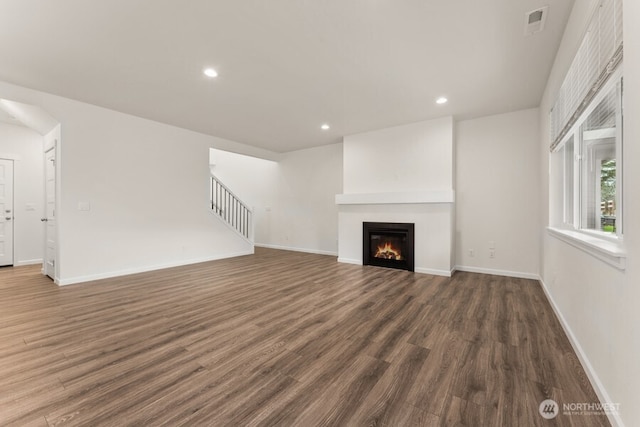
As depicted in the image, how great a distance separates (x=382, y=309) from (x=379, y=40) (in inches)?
109

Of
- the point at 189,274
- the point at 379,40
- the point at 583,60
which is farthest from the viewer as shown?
the point at 189,274

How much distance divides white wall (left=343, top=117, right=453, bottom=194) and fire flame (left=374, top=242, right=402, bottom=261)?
1.11 m

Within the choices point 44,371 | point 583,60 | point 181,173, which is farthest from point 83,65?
point 583,60

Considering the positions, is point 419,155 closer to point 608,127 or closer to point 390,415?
point 608,127

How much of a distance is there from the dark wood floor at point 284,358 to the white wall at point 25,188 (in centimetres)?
252

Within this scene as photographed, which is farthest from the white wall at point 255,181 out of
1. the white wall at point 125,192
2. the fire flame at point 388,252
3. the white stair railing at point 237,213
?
the fire flame at point 388,252

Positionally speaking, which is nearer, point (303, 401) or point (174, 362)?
point (303, 401)

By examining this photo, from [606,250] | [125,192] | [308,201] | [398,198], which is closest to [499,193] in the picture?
[398,198]

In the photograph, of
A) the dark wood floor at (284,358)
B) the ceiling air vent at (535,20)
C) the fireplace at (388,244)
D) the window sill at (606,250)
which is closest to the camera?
the window sill at (606,250)

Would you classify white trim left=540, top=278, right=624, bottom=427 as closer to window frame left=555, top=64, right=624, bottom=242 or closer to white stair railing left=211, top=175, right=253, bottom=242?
window frame left=555, top=64, right=624, bottom=242

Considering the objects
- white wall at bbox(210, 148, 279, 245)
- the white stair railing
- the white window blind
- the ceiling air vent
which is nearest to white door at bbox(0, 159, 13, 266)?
the white stair railing

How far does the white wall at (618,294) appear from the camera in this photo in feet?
3.85

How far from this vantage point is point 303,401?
1.50 metres

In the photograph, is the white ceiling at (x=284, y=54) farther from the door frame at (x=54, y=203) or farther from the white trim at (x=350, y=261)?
the white trim at (x=350, y=261)
